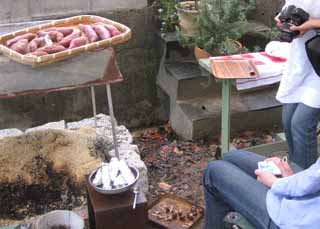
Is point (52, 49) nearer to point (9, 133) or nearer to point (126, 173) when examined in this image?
point (126, 173)

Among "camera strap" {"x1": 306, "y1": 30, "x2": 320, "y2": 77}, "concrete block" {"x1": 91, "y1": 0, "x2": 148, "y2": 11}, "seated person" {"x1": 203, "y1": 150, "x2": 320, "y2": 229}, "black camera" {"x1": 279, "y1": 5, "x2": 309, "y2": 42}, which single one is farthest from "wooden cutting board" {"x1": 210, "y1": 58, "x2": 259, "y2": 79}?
"concrete block" {"x1": 91, "y1": 0, "x2": 148, "y2": 11}

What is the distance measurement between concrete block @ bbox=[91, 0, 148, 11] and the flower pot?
0.33 meters

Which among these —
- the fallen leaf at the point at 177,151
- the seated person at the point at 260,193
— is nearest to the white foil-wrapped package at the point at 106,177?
the seated person at the point at 260,193

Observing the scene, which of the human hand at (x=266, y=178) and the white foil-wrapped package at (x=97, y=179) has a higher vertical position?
the human hand at (x=266, y=178)

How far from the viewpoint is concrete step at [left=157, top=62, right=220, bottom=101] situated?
13.7 feet

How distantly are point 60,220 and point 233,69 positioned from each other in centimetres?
132

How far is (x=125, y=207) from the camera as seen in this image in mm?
2484

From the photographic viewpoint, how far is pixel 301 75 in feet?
9.21

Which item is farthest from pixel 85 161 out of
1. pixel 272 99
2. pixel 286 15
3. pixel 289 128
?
pixel 272 99

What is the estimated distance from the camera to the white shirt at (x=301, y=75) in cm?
273

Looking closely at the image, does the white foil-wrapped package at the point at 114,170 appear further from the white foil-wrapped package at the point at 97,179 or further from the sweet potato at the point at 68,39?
the sweet potato at the point at 68,39

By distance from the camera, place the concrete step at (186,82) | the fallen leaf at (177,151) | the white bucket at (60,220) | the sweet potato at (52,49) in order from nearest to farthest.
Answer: the sweet potato at (52,49)
the white bucket at (60,220)
the fallen leaf at (177,151)
the concrete step at (186,82)

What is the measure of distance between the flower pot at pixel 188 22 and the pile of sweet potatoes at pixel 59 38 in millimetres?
1530

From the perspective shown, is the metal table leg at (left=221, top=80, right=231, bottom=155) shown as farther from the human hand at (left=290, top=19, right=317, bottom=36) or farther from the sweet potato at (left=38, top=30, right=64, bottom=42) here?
the sweet potato at (left=38, top=30, right=64, bottom=42)
